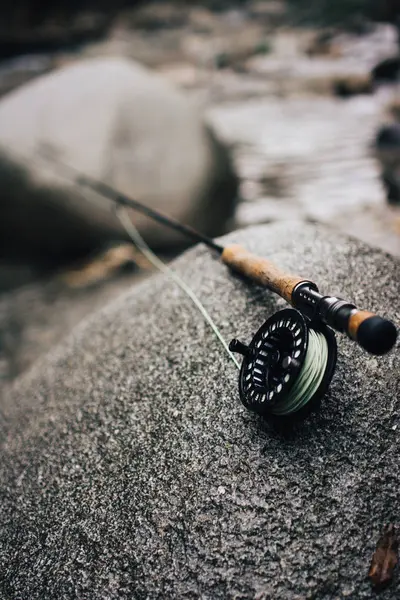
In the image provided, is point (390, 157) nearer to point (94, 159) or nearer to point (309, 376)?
point (94, 159)

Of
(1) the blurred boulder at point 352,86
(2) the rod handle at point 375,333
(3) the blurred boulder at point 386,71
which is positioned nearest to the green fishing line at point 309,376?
(2) the rod handle at point 375,333

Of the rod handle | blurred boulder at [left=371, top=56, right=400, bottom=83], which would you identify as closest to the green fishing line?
the rod handle

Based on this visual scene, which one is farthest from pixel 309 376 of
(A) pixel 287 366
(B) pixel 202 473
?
(B) pixel 202 473

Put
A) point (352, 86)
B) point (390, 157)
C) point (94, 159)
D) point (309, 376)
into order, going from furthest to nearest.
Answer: point (352, 86) → point (390, 157) → point (94, 159) → point (309, 376)

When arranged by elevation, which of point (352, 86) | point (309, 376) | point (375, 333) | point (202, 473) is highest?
point (375, 333)

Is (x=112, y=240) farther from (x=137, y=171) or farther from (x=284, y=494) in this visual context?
(x=284, y=494)

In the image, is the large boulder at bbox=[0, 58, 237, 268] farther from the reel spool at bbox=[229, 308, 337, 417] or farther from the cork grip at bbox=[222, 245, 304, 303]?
the reel spool at bbox=[229, 308, 337, 417]

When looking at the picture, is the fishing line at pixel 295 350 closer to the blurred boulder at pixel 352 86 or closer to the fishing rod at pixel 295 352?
the fishing rod at pixel 295 352
